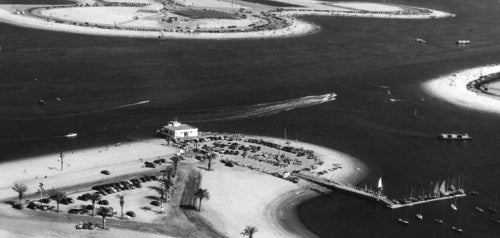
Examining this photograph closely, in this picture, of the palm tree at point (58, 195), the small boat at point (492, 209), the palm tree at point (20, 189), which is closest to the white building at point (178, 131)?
the palm tree at point (58, 195)

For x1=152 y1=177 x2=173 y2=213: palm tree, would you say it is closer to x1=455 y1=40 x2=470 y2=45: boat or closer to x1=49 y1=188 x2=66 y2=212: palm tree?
x1=49 y1=188 x2=66 y2=212: palm tree

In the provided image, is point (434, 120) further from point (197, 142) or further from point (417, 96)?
point (197, 142)

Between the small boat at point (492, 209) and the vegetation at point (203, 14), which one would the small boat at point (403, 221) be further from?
the vegetation at point (203, 14)

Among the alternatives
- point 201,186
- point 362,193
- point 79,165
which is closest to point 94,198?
point 201,186

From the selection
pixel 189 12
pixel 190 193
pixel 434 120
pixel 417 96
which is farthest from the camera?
pixel 189 12

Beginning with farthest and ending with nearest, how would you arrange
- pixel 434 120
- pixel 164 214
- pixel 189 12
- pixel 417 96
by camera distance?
pixel 189 12 → pixel 417 96 → pixel 434 120 → pixel 164 214

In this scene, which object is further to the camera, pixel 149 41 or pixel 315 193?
pixel 149 41

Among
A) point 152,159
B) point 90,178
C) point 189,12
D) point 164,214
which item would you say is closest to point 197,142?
point 152,159
